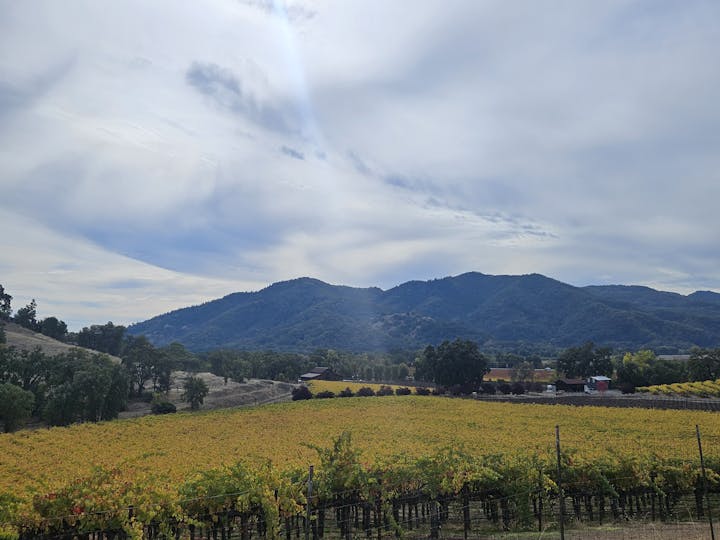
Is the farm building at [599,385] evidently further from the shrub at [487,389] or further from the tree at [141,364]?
the tree at [141,364]

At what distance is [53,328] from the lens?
128500 millimetres

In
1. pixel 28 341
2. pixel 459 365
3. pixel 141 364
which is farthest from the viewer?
pixel 28 341

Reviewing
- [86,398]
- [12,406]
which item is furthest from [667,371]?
[12,406]

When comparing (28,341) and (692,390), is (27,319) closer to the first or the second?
(28,341)

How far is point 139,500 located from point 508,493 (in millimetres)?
11030

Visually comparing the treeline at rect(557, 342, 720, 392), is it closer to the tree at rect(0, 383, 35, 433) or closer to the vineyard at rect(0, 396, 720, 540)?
the vineyard at rect(0, 396, 720, 540)

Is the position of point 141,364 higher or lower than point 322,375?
higher

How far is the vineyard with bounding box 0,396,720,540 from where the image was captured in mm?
11867

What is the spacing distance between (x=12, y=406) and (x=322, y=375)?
218 ft

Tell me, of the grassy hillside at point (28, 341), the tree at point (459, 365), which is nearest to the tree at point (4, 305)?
the grassy hillside at point (28, 341)

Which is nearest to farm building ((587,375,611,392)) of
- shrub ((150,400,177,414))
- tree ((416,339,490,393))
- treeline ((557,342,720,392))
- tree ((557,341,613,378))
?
treeline ((557,342,720,392))

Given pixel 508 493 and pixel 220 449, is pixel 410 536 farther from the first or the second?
pixel 220 449

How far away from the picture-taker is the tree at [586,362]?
9312 cm

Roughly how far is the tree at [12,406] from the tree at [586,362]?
87.1 m
